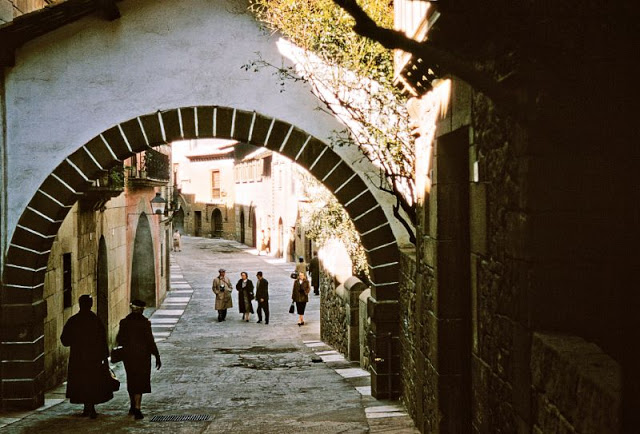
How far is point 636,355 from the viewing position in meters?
3.50

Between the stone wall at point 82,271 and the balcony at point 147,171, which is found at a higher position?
the balcony at point 147,171

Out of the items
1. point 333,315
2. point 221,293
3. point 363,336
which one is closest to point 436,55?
point 363,336

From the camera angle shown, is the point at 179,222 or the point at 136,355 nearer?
the point at 136,355

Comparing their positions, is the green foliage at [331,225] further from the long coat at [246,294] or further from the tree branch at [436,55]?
the tree branch at [436,55]

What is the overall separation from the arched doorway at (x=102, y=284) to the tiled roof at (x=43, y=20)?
669 centimetres

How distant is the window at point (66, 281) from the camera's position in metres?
13.1

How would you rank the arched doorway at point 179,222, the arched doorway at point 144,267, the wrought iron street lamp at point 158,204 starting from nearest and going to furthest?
the wrought iron street lamp at point 158,204
the arched doorway at point 144,267
the arched doorway at point 179,222

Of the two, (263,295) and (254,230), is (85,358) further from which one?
(254,230)

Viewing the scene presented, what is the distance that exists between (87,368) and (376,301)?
354 centimetres

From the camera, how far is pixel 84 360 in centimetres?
A: 927

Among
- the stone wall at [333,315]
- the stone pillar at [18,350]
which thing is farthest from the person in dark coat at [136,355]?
the stone wall at [333,315]

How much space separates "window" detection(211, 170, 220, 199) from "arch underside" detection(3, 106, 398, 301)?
51727 millimetres

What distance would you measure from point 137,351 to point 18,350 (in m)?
1.98

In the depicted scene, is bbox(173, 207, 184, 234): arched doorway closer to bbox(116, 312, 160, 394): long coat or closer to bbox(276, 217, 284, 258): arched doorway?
bbox(276, 217, 284, 258): arched doorway
